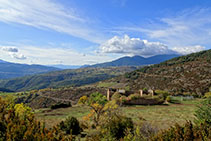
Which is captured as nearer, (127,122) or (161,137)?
(161,137)

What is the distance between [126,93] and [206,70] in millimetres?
47653

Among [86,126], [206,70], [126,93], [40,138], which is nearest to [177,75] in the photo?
[206,70]

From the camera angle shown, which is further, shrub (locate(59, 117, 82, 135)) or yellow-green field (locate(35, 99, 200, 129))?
yellow-green field (locate(35, 99, 200, 129))

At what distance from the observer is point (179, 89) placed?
206 ft

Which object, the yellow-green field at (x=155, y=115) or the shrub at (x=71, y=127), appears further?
the yellow-green field at (x=155, y=115)

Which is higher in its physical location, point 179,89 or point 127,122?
point 127,122

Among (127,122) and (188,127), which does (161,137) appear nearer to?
(188,127)

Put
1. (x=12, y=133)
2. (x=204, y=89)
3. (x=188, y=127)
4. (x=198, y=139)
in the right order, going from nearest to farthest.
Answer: (x=12, y=133) → (x=198, y=139) → (x=188, y=127) → (x=204, y=89)

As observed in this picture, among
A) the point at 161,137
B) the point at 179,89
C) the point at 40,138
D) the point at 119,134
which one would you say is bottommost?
the point at 179,89

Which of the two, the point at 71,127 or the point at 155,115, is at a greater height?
the point at 71,127

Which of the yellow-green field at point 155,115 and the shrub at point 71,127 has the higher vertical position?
the shrub at point 71,127

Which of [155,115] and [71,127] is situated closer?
[71,127]

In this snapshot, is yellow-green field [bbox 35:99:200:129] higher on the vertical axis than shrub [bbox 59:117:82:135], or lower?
lower

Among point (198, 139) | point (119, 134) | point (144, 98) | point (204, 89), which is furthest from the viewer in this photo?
point (204, 89)
